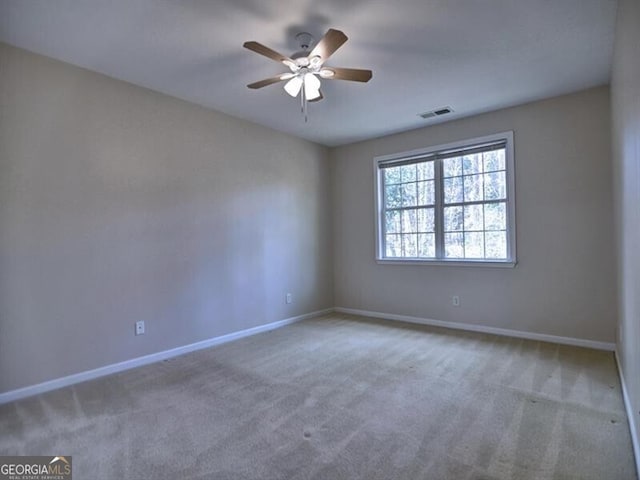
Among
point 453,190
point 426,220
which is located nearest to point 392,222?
point 426,220

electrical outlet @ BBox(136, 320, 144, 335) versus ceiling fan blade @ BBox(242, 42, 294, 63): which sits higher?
ceiling fan blade @ BBox(242, 42, 294, 63)

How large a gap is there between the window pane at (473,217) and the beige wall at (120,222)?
2.39 m

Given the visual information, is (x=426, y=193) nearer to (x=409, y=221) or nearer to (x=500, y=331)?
(x=409, y=221)

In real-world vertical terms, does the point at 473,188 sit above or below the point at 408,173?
below

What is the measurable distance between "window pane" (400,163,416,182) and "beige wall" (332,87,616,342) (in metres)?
0.26

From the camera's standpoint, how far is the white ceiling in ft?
7.36

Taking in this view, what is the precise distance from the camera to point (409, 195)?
16.0ft

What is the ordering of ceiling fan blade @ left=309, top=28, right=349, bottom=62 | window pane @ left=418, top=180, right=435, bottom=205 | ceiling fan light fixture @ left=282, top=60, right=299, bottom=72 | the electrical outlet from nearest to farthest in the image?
1. ceiling fan blade @ left=309, top=28, right=349, bottom=62
2. ceiling fan light fixture @ left=282, top=60, right=299, bottom=72
3. the electrical outlet
4. window pane @ left=418, top=180, right=435, bottom=205

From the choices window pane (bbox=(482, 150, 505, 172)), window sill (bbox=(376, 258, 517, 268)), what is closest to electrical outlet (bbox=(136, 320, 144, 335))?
window sill (bbox=(376, 258, 517, 268))

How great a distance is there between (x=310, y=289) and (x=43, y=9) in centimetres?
405

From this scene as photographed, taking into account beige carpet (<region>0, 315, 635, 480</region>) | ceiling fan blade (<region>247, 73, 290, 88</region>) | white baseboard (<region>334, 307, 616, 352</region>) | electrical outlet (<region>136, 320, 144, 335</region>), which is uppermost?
ceiling fan blade (<region>247, 73, 290, 88</region>)

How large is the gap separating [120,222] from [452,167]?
3840mm

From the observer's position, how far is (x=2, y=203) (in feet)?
8.29

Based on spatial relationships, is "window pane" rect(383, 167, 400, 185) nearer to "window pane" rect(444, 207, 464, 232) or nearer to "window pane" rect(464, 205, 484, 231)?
"window pane" rect(444, 207, 464, 232)
